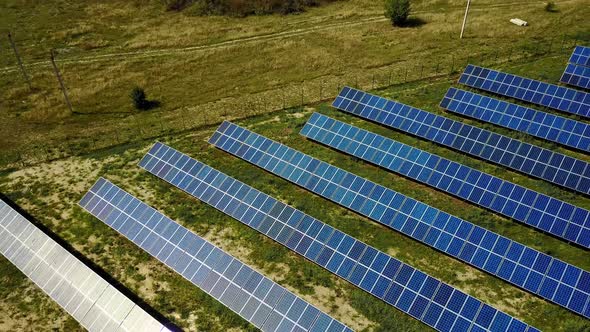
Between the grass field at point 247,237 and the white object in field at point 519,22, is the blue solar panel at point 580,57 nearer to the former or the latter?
the white object in field at point 519,22

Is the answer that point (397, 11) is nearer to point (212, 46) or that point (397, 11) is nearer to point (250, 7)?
point (250, 7)

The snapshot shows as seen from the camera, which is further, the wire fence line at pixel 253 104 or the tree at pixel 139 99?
the tree at pixel 139 99

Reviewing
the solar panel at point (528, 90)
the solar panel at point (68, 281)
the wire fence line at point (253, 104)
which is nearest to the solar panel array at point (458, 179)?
the wire fence line at point (253, 104)

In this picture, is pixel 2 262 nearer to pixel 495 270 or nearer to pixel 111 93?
pixel 111 93

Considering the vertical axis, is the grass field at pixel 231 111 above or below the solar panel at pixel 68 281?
below

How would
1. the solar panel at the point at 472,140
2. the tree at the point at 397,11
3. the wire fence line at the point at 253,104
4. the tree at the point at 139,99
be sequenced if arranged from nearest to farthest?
the solar panel at the point at 472,140 < the wire fence line at the point at 253,104 < the tree at the point at 139,99 < the tree at the point at 397,11

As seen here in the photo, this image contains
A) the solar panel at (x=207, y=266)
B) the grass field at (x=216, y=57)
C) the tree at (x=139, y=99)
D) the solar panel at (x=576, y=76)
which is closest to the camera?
the solar panel at (x=207, y=266)

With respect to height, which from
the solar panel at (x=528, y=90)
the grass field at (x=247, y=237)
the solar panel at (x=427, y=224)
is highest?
the solar panel at (x=427, y=224)
